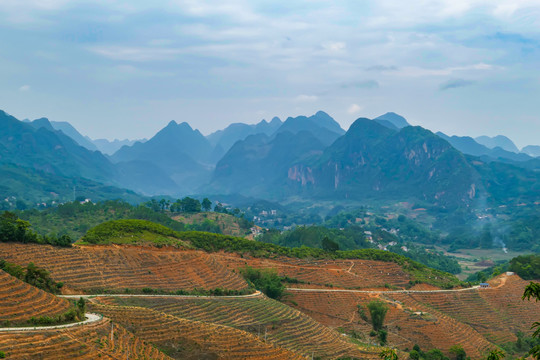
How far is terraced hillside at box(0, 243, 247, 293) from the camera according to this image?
40156 millimetres

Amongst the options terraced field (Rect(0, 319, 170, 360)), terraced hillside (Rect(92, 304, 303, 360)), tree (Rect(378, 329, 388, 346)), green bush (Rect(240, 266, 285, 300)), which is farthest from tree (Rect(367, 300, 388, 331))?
Result: terraced field (Rect(0, 319, 170, 360))

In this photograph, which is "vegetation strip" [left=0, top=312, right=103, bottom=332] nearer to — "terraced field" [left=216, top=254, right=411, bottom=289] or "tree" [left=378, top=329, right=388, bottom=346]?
"tree" [left=378, top=329, right=388, bottom=346]

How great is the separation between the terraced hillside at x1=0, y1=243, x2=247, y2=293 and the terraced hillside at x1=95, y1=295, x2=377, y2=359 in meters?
3.60

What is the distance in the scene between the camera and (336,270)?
6575cm

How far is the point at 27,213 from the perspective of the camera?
317ft

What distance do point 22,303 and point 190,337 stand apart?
10.7m

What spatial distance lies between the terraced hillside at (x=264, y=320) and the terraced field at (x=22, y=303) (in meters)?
6.45

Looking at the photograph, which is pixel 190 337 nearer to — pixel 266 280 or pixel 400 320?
pixel 266 280

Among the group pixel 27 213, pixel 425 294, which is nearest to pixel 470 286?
pixel 425 294

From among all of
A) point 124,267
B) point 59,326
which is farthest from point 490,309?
point 59,326

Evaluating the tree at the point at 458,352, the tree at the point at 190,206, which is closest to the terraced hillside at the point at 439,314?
the tree at the point at 458,352

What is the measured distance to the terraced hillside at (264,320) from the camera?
3941cm

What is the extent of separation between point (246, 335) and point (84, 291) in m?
12.7

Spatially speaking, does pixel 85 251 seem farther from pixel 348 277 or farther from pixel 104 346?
pixel 348 277
